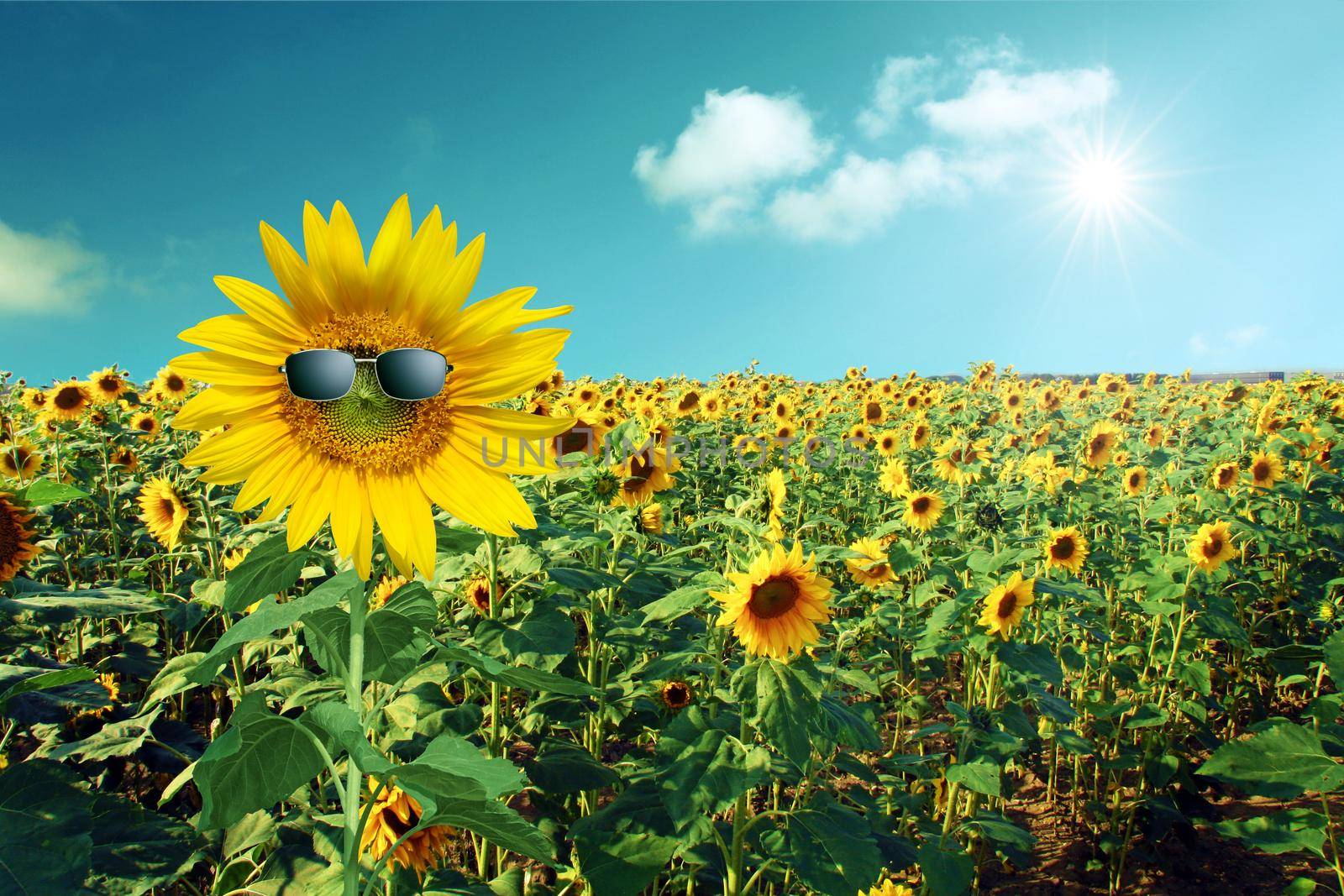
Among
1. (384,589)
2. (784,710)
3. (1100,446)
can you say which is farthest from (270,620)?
(1100,446)

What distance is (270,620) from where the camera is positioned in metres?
1.07

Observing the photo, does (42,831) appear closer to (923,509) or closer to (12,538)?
(12,538)

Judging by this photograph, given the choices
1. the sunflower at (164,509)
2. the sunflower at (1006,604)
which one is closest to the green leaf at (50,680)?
the sunflower at (164,509)

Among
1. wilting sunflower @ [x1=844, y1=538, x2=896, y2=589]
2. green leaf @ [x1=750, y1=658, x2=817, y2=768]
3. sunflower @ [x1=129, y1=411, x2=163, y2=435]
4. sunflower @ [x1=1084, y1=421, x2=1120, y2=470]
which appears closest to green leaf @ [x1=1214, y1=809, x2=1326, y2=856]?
wilting sunflower @ [x1=844, y1=538, x2=896, y2=589]

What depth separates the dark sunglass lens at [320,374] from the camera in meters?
1.02

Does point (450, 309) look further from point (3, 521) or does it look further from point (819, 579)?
point (3, 521)

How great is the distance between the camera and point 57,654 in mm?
4195

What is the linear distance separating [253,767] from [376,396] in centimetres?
55

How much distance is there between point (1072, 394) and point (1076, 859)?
954 cm

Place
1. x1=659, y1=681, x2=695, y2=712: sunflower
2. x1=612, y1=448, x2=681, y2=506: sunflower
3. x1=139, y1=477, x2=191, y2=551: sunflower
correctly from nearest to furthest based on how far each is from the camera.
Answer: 1. x1=659, y1=681, x2=695, y2=712: sunflower
2. x1=139, y1=477, x2=191, y2=551: sunflower
3. x1=612, y1=448, x2=681, y2=506: sunflower

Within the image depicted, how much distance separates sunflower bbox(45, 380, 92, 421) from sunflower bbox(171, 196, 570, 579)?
805 cm

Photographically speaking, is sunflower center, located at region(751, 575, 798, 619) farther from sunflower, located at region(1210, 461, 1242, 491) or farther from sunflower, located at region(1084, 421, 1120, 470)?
sunflower, located at region(1210, 461, 1242, 491)

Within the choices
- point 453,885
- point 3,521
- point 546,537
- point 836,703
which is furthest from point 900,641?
point 3,521

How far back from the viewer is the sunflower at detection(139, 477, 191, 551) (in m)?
3.45
